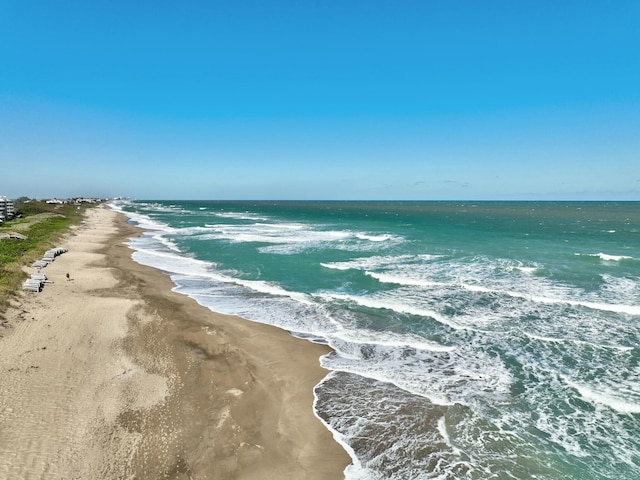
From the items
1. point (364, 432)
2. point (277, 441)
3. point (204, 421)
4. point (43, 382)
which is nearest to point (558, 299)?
point (364, 432)

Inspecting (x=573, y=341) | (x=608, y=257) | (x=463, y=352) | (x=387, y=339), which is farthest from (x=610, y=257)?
(x=387, y=339)

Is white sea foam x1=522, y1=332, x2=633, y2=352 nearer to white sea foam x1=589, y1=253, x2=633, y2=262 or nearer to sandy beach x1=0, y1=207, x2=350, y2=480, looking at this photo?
sandy beach x1=0, y1=207, x2=350, y2=480

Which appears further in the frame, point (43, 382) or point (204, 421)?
point (43, 382)

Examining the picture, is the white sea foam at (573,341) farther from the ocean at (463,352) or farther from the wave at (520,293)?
the wave at (520,293)

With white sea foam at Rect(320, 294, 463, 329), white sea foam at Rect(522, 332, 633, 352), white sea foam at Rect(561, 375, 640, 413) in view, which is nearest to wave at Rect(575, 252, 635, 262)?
white sea foam at Rect(522, 332, 633, 352)

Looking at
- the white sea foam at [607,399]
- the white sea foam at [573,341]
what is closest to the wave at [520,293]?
the white sea foam at [573,341]

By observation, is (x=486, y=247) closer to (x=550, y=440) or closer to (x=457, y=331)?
(x=457, y=331)
